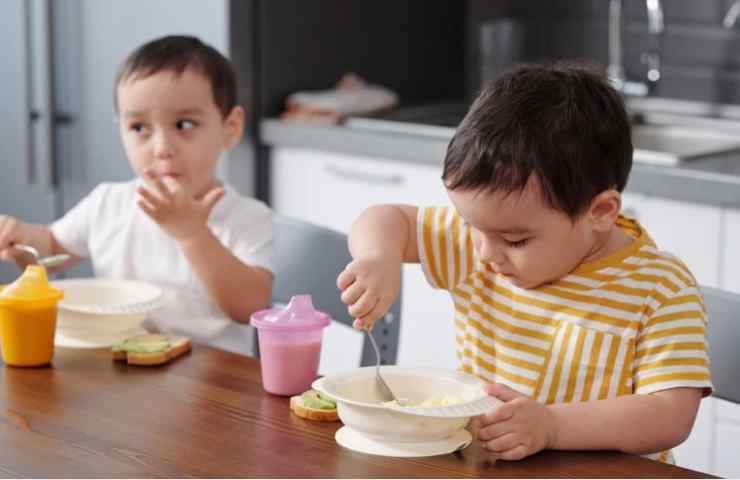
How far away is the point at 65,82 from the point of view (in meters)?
3.16

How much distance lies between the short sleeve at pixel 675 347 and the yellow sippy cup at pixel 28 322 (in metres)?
0.67

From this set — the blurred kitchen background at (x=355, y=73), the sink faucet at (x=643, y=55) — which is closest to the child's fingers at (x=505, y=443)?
the blurred kitchen background at (x=355, y=73)

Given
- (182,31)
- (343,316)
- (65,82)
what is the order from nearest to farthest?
1. (343,316)
2. (182,31)
3. (65,82)

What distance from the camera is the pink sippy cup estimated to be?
1.38 meters

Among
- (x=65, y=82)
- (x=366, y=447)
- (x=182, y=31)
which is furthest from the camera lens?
(x=65, y=82)

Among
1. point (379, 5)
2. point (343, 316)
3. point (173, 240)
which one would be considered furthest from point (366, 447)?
point (379, 5)

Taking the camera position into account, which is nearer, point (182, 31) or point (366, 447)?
point (366, 447)

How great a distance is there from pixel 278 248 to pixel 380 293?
657 millimetres

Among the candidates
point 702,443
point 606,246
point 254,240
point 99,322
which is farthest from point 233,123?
point 702,443

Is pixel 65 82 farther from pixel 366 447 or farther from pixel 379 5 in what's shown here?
pixel 366 447

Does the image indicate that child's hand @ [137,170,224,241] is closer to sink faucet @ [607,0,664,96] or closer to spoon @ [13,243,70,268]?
spoon @ [13,243,70,268]

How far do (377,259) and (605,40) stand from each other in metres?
1.96

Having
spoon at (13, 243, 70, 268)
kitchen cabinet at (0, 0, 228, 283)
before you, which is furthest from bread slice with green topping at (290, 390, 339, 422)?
kitchen cabinet at (0, 0, 228, 283)

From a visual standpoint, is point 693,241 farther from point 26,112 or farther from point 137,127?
point 26,112
